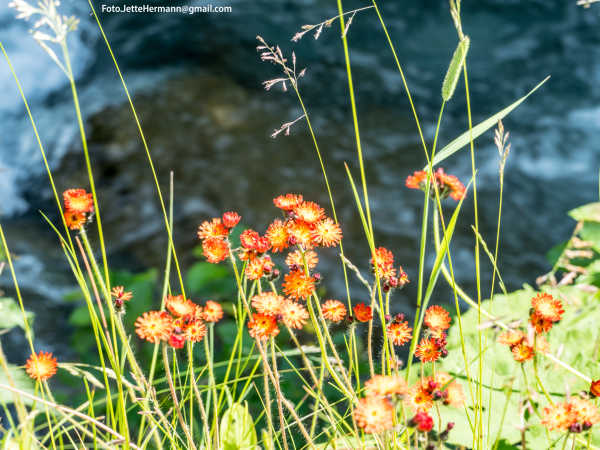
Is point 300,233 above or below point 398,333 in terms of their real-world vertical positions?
above

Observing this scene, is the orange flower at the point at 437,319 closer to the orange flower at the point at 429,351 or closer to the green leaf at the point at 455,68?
the orange flower at the point at 429,351

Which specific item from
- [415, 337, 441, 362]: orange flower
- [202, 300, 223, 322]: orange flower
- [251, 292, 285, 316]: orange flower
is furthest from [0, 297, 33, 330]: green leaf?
[415, 337, 441, 362]: orange flower

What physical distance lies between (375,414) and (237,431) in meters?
0.49

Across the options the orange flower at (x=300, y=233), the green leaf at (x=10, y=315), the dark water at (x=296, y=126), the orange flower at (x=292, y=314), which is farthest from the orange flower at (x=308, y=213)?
the dark water at (x=296, y=126)

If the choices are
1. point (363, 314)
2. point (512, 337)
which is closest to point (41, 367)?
point (363, 314)

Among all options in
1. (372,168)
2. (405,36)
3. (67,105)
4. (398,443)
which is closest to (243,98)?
(372,168)

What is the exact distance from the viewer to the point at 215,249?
76 cm

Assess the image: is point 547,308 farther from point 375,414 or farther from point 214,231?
point 214,231

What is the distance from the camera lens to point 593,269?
1408mm

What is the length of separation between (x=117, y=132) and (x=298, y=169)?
4.13 ft

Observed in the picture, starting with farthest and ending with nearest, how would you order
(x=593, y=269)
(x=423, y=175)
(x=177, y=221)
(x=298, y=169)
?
(x=298, y=169) < (x=177, y=221) < (x=593, y=269) < (x=423, y=175)

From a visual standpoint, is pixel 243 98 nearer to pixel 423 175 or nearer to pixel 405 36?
pixel 405 36

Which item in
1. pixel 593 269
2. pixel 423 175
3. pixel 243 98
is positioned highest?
pixel 243 98

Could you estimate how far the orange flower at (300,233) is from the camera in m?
0.73
